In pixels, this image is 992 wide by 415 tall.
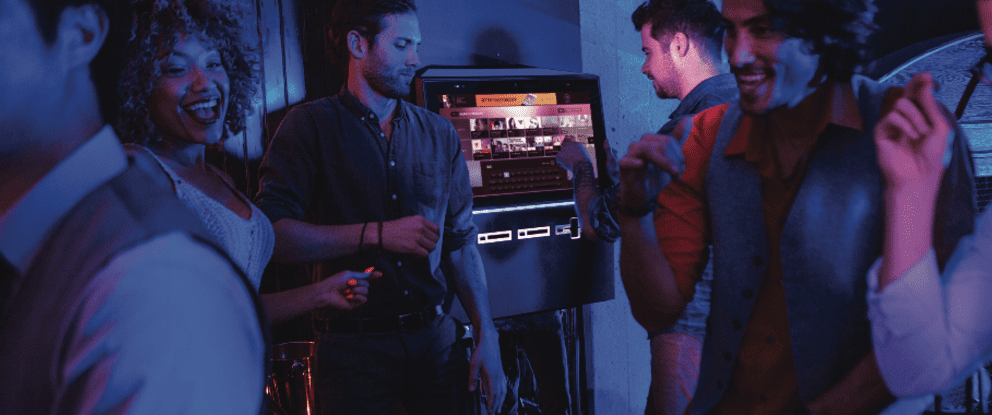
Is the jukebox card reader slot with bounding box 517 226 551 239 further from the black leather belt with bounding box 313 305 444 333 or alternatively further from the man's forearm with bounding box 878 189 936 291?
the man's forearm with bounding box 878 189 936 291

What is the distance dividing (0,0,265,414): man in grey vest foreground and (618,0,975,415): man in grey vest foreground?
60cm

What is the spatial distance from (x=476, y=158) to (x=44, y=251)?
1453mm

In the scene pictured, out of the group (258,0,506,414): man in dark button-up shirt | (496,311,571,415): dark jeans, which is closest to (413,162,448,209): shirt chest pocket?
(258,0,506,414): man in dark button-up shirt

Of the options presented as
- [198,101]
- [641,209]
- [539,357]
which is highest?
[198,101]

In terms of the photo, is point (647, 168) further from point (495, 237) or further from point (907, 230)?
point (495, 237)

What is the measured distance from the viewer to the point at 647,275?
104 cm

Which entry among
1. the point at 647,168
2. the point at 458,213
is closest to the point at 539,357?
the point at 458,213

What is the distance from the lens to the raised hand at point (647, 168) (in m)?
0.91

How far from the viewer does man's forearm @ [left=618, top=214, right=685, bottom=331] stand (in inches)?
40.3

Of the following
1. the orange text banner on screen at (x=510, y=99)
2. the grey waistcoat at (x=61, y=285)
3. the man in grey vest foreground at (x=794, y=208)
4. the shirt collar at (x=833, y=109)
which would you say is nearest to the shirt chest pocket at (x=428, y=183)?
the orange text banner on screen at (x=510, y=99)

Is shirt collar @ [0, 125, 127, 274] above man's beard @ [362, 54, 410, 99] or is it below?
below

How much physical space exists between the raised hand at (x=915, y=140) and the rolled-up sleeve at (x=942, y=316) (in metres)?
0.10

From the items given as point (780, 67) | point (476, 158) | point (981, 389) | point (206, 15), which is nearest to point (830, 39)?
point (780, 67)

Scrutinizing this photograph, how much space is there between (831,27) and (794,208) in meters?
0.26
